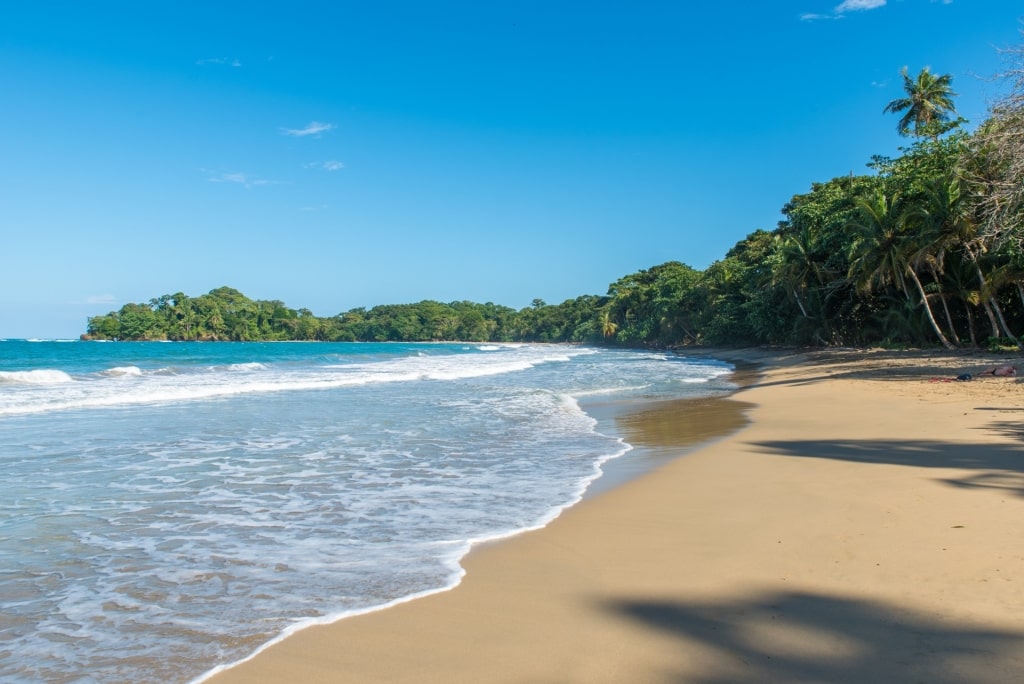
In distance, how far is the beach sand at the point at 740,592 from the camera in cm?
294

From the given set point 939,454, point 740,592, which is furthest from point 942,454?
point 740,592

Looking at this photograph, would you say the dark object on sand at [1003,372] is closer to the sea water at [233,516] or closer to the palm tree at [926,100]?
the sea water at [233,516]

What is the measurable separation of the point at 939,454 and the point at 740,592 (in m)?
5.21

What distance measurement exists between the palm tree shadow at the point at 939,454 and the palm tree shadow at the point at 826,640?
3.20 meters

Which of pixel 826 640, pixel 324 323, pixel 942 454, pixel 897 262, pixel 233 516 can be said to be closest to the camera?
pixel 826 640

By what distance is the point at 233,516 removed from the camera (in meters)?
5.96

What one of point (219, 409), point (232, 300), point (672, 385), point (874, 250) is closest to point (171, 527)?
point (219, 409)

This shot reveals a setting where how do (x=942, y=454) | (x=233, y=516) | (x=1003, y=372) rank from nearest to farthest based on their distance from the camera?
(x=233, y=516) < (x=942, y=454) < (x=1003, y=372)

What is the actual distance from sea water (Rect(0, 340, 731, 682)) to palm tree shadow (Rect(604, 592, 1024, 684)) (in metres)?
1.64

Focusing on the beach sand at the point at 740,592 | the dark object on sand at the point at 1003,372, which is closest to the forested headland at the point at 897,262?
the dark object on sand at the point at 1003,372

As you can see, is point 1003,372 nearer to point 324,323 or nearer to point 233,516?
point 233,516

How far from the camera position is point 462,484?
284 inches

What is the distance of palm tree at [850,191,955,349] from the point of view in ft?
81.8

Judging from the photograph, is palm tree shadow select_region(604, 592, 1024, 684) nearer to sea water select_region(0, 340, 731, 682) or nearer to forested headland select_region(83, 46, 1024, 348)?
sea water select_region(0, 340, 731, 682)
